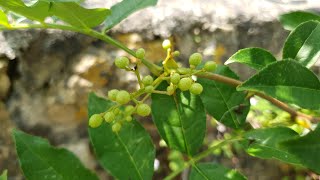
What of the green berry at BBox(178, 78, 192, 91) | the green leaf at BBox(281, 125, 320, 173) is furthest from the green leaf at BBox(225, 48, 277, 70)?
the green leaf at BBox(281, 125, 320, 173)

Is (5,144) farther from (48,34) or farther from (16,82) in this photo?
(48,34)

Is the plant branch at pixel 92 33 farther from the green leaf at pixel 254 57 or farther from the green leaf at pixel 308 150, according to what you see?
the green leaf at pixel 308 150

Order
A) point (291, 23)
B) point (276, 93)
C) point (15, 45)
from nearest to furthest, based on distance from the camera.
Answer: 1. point (276, 93)
2. point (291, 23)
3. point (15, 45)

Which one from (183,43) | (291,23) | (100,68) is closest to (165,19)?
(183,43)

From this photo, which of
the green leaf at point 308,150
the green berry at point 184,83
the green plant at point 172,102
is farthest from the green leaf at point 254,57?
the green leaf at point 308,150

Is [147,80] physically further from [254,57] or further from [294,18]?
[294,18]

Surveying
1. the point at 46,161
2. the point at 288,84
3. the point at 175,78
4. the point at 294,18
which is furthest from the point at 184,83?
the point at 294,18

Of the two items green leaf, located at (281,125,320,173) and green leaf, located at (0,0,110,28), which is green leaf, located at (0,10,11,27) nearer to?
green leaf, located at (0,0,110,28)
